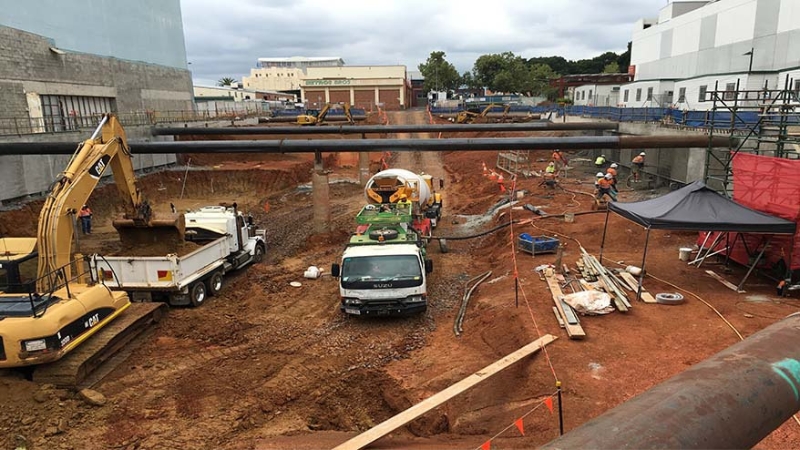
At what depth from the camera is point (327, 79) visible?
94.2 m

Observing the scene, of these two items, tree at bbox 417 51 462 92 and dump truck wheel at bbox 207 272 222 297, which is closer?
dump truck wheel at bbox 207 272 222 297

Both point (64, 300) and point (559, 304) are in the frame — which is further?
point (559, 304)

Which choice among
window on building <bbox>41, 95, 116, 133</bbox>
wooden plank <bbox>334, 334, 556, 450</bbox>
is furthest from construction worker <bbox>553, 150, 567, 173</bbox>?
window on building <bbox>41, 95, 116, 133</bbox>

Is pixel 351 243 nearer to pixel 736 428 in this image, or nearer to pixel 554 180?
pixel 736 428

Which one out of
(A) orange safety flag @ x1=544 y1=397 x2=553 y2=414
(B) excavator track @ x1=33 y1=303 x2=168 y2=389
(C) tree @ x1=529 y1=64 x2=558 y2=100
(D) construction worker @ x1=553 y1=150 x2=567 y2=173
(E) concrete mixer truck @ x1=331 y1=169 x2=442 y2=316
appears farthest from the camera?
(C) tree @ x1=529 y1=64 x2=558 y2=100

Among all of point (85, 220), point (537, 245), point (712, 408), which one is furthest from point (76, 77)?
point (712, 408)

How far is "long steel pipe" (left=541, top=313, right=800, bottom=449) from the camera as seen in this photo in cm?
210

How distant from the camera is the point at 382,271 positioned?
43.6 feet

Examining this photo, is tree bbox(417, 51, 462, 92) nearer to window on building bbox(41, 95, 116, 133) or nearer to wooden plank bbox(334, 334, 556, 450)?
window on building bbox(41, 95, 116, 133)

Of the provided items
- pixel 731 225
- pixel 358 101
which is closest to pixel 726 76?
pixel 731 225

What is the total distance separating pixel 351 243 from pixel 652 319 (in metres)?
8.20

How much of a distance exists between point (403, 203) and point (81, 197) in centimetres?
1097

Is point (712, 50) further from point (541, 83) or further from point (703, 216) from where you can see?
point (541, 83)

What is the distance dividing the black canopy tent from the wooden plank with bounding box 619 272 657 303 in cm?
19
